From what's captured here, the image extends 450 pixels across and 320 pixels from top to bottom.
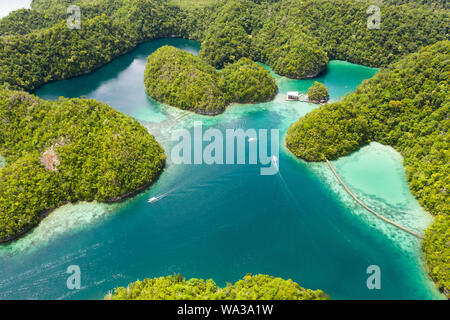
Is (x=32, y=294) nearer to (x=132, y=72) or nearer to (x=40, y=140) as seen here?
(x=40, y=140)

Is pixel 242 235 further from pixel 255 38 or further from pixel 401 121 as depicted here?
pixel 255 38

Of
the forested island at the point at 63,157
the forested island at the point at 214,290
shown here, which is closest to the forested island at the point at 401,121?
the forested island at the point at 214,290

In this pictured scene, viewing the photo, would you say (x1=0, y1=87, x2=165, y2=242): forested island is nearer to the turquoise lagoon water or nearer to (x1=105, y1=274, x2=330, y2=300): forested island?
the turquoise lagoon water

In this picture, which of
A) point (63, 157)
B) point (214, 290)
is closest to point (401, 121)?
point (214, 290)

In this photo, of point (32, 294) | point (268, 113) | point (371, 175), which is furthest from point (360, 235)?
point (32, 294)

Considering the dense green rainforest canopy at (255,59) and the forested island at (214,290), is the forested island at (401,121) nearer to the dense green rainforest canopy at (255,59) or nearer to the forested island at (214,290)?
the dense green rainforest canopy at (255,59)

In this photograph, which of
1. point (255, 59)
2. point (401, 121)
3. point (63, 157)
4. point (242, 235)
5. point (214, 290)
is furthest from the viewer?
point (255, 59)
